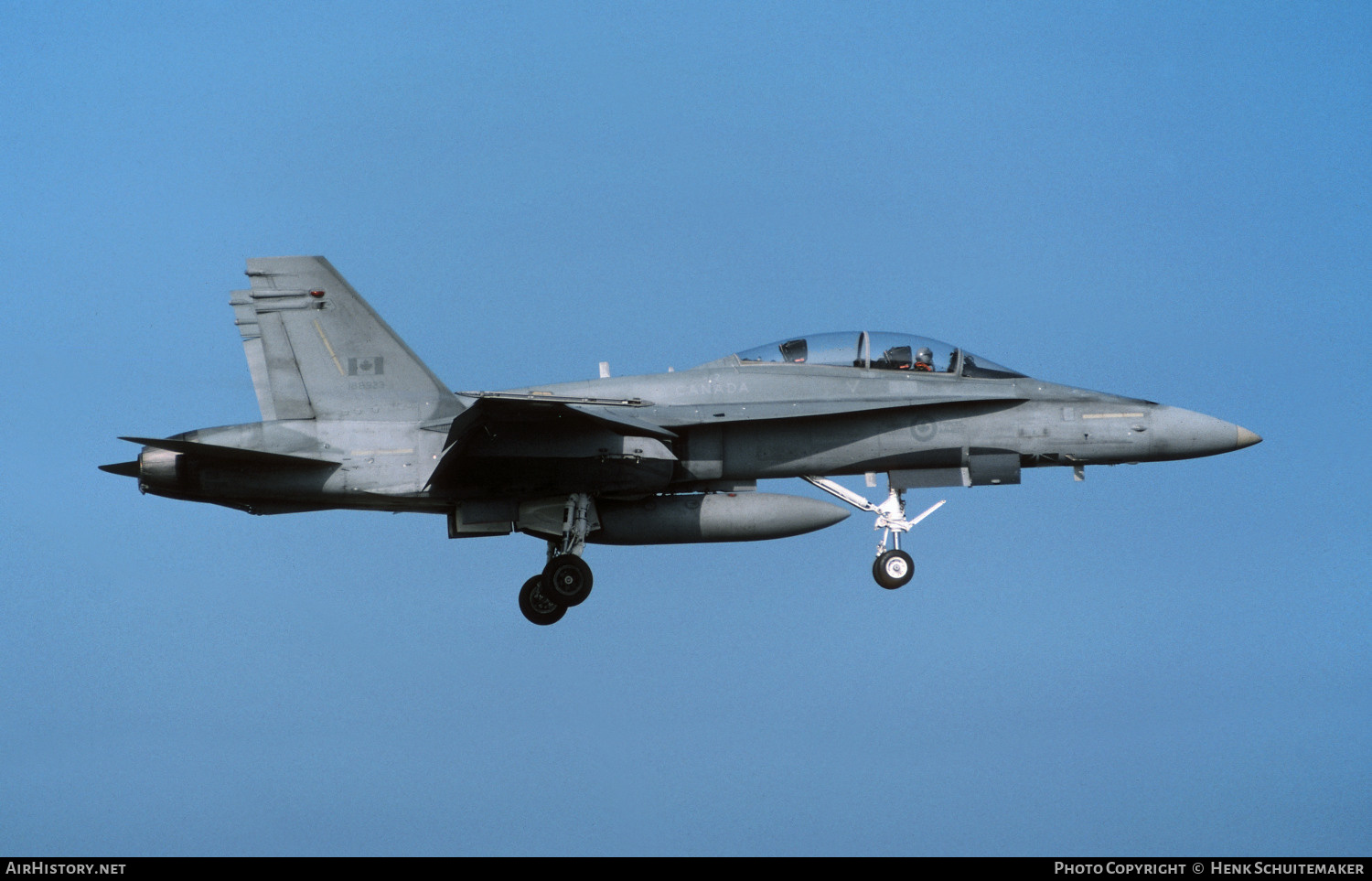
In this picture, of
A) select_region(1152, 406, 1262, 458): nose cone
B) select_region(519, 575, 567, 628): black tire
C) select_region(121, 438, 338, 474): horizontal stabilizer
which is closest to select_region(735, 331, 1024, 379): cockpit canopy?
select_region(1152, 406, 1262, 458): nose cone

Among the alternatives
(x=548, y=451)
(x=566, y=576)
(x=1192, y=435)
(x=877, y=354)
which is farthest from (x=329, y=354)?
(x=1192, y=435)

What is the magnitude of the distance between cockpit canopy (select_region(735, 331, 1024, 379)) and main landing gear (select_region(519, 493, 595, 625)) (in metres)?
2.77

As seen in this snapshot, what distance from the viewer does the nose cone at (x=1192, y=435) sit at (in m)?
21.7

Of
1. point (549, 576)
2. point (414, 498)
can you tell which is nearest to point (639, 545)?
point (549, 576)

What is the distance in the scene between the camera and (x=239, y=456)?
2066 cm

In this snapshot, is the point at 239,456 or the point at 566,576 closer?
the point at 239,456

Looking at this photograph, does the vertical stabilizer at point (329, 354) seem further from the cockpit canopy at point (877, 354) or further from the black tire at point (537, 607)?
the cockpit canopy at point (877, 354)

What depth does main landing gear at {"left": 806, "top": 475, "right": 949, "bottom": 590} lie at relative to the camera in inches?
863

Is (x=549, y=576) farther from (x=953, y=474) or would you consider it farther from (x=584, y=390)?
(x=953, y=474)

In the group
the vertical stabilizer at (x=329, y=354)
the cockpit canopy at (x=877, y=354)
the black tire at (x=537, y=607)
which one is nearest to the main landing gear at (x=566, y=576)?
the black tire at (x=537, y=607)

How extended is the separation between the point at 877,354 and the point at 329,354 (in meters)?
6.62

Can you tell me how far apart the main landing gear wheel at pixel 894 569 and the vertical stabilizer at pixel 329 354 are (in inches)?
216

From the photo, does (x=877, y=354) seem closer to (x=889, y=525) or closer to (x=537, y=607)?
(x=889, y=525)
